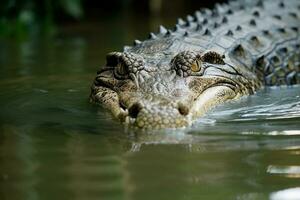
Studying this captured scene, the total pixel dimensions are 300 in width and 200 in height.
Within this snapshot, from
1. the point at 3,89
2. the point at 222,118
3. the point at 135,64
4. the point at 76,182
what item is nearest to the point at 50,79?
the point at 3,89

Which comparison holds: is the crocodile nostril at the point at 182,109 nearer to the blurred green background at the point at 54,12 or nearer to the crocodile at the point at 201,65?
the crocodile at the point at 201,65

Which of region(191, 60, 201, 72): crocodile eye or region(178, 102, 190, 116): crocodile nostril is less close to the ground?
region(191, 60, 201, 72): crocodile eye

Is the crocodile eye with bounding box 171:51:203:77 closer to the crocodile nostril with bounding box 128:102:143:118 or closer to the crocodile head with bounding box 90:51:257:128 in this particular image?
the crocodile head with bounding box 90:51:257:128

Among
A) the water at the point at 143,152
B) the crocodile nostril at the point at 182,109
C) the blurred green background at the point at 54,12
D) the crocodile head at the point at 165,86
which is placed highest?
the blurred green background at the point at 54,12

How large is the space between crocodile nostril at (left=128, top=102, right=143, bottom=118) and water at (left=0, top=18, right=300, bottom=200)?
150 millimetres

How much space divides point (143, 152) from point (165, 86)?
4.17 ft

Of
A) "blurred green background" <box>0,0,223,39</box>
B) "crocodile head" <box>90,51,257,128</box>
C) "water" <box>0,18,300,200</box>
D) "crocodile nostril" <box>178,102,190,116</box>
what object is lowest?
"water" <box>0,18,300,200</box>

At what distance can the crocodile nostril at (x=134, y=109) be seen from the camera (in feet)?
16.4

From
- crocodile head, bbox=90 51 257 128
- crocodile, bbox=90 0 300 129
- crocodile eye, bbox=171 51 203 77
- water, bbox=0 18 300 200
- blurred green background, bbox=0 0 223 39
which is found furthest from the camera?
blurred green background, bbox=0 0 223 39

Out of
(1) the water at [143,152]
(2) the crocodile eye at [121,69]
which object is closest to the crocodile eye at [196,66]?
(1) the water at [143,152]

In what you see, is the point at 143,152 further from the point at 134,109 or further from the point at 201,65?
the point at 201,65

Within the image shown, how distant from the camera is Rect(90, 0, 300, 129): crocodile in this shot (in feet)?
17.0

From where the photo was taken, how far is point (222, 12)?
8.51 meters

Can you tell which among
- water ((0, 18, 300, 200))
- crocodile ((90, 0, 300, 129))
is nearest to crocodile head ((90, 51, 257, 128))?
crocodile ((90, 0, 300, 129))
